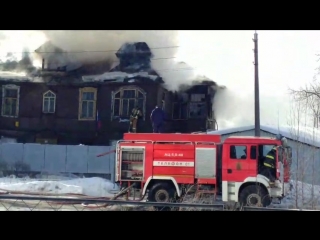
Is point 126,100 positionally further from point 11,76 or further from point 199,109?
point 11,76

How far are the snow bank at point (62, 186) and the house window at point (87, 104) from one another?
109cm

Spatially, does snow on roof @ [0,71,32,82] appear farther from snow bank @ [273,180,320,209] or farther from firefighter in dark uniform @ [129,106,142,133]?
snow bank @ [273,180,320,209]

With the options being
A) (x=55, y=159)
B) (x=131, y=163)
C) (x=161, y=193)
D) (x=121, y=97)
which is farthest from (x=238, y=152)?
(x=55, y=159)

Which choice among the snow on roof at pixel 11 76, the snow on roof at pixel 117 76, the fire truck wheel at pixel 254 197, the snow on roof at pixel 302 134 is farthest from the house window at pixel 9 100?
the snow on roof at pixel 302 134

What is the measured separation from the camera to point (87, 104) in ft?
28.6

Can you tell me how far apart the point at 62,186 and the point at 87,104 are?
146 centimetres

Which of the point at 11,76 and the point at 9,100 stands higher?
the point at 11,76

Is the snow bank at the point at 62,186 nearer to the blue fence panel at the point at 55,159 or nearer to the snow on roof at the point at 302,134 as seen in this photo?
the blue fence panel at the point at 55,159

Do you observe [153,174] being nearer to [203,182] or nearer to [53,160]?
[203,182]

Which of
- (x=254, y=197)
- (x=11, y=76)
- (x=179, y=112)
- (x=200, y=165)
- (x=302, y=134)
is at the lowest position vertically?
(x=254, y=197)

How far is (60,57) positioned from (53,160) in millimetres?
1797

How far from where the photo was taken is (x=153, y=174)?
27.9 feet

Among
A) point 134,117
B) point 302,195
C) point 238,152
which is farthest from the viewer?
point 134,117
